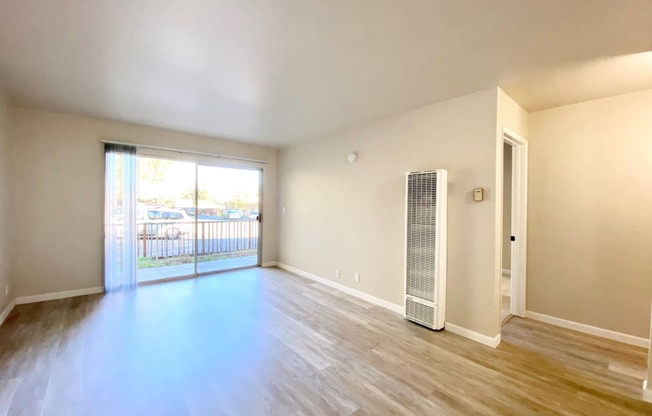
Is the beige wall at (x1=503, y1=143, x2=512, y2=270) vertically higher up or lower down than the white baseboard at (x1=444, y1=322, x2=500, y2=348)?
higher up

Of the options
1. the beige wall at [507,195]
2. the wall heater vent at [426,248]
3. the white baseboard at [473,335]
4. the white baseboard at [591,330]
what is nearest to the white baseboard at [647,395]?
the white baseboard at [473,335]

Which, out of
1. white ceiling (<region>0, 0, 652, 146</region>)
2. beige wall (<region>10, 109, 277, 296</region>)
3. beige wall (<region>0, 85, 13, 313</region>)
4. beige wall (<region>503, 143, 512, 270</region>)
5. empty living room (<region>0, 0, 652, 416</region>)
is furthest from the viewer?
beige wall (<region>503, 143, 512, 270</region>)

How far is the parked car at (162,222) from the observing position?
500 cm

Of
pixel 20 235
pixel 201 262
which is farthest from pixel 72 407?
pixel 201 262

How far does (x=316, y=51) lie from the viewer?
78.4 inches

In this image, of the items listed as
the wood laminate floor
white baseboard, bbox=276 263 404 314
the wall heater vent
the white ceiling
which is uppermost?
the white ceiling

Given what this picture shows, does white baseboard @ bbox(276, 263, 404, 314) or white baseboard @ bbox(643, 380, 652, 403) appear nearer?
white baseboard @ bbox(643, 380, 652, 403)

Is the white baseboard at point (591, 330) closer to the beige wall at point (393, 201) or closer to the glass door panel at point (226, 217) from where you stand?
the beige wall at point (393, 201)

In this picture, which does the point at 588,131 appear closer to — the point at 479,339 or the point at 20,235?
the point at 479,339

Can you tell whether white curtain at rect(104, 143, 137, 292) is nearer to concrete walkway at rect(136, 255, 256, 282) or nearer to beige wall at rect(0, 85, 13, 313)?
concrete walkway at rect(136, 255, 256, 282)

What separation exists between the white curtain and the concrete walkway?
0.49 meters

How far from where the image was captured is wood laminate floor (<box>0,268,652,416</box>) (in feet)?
5.70

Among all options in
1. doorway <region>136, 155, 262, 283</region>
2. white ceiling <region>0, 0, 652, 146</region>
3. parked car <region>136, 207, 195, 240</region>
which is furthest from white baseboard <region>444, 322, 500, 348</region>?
parked car <region>136, 207, 195, 240</region>

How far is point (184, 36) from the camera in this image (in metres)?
1.82
